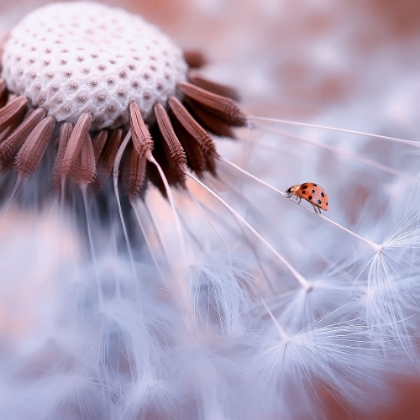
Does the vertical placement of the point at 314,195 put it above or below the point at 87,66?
below

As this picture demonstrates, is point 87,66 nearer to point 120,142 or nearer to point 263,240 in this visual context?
point 120,142

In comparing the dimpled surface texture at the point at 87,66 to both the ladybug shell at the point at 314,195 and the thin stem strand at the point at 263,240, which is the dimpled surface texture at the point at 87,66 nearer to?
the thin stem strand at the point at 263,240

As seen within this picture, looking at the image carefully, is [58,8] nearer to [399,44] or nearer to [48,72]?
[48,72]

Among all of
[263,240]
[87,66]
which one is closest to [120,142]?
[87,66]

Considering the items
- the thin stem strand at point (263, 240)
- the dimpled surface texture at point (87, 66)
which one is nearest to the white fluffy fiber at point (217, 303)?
the thin stem strand at point (263, 240)

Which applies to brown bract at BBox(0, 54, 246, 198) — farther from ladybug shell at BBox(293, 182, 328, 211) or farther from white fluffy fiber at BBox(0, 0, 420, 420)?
ladybug shell at BBox(293, 182, 328, 211)
